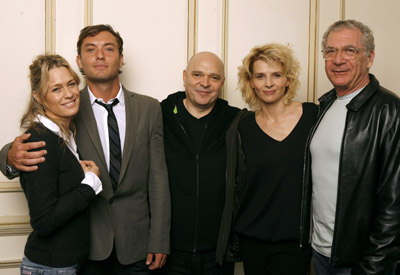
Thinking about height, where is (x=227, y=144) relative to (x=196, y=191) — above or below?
above

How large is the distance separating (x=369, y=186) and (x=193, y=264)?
3.68 ft

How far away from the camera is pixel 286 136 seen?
84.4 inches

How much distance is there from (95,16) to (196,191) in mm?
1443

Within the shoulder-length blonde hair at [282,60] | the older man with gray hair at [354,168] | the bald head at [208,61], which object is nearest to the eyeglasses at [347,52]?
the older man with gray hair at [354,168]

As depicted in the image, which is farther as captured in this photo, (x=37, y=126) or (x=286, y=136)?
(x=286, y=136)

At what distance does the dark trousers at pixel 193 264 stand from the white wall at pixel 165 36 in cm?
102

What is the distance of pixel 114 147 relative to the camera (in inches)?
83.9

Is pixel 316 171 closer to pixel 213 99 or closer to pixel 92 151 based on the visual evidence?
pixel 213 99

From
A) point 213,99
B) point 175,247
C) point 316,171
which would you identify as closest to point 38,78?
point 213,99

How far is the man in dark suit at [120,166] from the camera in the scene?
6.81 ft

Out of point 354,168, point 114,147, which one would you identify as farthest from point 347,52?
point 114,147

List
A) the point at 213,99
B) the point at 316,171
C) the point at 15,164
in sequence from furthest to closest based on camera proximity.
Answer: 1. the point at 213,99
2. the point at 316,171
3. the point at 15,164

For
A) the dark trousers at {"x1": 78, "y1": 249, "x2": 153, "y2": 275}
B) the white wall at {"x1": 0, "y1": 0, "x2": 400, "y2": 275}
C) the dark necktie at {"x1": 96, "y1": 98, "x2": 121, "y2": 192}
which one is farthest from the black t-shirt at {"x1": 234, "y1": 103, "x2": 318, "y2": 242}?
the white wall at {"x1": 0, "y1": 0, "x2": 400, "y2": 275}

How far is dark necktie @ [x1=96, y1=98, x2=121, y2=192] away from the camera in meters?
2.11
